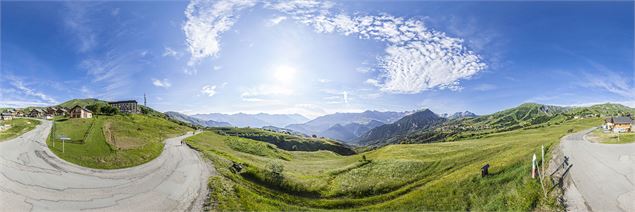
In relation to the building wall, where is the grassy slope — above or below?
below

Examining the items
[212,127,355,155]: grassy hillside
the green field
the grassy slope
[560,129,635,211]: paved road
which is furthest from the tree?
the green field

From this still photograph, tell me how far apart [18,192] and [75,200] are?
4.21 m

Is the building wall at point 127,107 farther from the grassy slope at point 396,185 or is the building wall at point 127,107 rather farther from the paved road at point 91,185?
the grassy slope at point 396,185

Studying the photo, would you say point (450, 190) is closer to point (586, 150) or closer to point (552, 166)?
point (552, 166)

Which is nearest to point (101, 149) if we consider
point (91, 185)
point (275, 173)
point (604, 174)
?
point (91, 185)

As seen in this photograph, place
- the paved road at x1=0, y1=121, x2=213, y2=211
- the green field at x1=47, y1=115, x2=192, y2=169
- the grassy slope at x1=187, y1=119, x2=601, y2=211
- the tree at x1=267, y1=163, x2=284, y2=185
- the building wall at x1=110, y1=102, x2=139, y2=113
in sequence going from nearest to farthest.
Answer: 1. the grassy slope at x1=187, y1=119, x2=601, y2=211
2. the tree at x1=267, y1=163, x2=284, y2=185
3. the paved road at x1=0, y1=121, x2=213, y2=211
4. the green field at x1=47, y1=115, x2=192, y2=169
5. the building wall at x1=110, y1=102, x2=139, y2=113

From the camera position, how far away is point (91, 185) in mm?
20500

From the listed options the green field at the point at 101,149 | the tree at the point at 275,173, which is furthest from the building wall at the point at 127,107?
the tree at the point at 275,173

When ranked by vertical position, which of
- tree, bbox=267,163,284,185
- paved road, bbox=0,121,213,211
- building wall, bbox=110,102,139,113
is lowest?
paved road, bbox=0,121,213,211

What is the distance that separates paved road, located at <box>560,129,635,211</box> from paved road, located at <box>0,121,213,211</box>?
788 inches

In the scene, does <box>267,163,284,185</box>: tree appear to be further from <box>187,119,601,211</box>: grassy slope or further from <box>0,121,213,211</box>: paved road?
<box>0,121,213,211</box>: paved road

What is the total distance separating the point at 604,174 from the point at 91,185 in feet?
104

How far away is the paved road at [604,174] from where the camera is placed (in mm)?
13055

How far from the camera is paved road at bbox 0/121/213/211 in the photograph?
1745 cm
